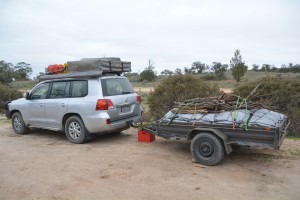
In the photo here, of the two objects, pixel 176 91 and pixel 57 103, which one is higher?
pixel 176 91

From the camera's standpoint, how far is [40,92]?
8586 millimetres

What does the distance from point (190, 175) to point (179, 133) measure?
1141mm

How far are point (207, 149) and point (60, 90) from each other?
443 centimetres

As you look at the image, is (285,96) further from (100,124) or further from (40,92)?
(40,92)

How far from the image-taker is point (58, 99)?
7984 mm

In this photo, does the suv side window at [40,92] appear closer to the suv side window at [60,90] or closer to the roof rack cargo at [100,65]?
the suv side window at [60,90]

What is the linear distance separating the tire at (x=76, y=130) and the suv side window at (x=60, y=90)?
0.71m

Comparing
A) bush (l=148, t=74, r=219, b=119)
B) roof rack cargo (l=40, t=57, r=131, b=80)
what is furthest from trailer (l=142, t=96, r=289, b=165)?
bush (l=148, t=74, r=219, b=119)

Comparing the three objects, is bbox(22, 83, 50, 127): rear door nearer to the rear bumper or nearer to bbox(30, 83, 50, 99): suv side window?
bbox(30, 83, 50, 99): suv side window

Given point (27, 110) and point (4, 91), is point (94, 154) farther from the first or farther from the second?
point (4, 91)

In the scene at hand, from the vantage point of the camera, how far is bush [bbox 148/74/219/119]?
10.2 metres

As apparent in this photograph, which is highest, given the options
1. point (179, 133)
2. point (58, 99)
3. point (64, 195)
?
point (58, 99)

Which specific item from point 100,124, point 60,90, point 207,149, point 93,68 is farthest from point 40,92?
point 207,149

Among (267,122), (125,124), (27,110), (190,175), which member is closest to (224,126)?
(267,122)
